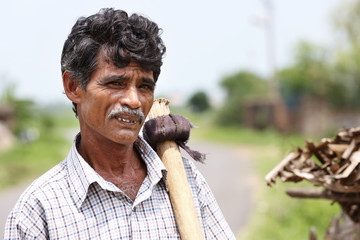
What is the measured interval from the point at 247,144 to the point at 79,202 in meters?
17.9

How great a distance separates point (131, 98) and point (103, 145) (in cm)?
21

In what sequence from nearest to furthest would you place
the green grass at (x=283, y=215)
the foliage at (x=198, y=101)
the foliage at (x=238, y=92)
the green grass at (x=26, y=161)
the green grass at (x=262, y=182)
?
the green grass at (x=283, y=215) → the green grass at (x=262, y=182) → the green grass at (x=26, y=161) → the foliage at (x=238, y=92) → the foliage at (x=198, y=101)

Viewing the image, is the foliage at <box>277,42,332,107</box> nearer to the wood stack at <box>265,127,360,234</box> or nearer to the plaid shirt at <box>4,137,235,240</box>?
the wood stack at <box>265,127,360,234</box>

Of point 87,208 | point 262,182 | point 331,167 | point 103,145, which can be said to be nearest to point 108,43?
point 103,145

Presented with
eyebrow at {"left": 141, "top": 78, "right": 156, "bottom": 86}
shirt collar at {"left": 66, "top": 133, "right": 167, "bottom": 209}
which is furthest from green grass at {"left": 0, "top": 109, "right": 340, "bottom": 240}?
eyebrow at {"left": 141, "top": 78, "right": 156, "bottom": 86}

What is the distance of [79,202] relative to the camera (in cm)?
156

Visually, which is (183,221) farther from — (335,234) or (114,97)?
(335,234)

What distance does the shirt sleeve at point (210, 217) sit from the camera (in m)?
1.81

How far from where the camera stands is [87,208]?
157cm

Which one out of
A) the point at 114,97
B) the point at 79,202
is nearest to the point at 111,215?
the point at 79,202

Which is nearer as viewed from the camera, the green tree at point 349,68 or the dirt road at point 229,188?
the dirt road at point 229,188

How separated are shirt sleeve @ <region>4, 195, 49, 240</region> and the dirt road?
5033mm

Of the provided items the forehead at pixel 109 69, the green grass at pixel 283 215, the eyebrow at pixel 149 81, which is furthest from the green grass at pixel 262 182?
the forehead at pixel 109 69

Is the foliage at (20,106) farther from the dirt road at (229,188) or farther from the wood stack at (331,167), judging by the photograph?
the wood stack at (331,167)
